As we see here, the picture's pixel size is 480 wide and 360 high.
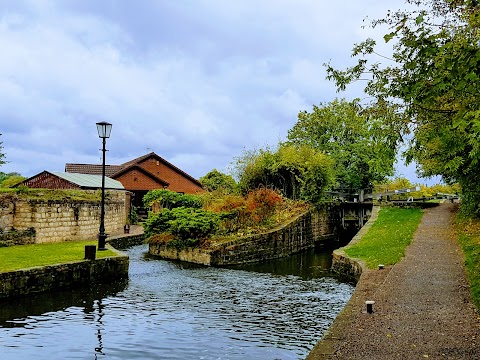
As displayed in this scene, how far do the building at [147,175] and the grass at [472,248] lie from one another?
1160 inches

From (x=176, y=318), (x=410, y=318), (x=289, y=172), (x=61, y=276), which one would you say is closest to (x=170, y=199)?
(x=289, y=172)

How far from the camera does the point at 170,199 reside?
34719mm

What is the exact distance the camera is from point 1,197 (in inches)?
746

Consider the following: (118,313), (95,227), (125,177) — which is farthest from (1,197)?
(125,177)

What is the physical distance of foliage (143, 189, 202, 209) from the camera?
33375 mm

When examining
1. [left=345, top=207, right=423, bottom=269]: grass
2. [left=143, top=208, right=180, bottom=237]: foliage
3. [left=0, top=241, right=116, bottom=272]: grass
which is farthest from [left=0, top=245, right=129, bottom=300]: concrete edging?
[left=345, top=207, right=423, bottom=269]: grass

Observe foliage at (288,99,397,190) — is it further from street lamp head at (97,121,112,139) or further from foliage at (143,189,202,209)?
street lamp head at (97,121,112,139)

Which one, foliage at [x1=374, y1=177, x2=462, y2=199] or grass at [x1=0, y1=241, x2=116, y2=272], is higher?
foliage at [x1=374, y1=177, x2=462, y2=199]

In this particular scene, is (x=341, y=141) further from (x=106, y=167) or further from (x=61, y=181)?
(x=106, y=167)

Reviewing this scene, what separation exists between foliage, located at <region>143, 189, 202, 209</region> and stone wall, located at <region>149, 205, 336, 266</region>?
26.7ft

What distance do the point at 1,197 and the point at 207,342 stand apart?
13.6 metres

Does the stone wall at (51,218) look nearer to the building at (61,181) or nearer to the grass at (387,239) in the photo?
the building at (61,181)

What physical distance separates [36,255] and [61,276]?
2683 mm

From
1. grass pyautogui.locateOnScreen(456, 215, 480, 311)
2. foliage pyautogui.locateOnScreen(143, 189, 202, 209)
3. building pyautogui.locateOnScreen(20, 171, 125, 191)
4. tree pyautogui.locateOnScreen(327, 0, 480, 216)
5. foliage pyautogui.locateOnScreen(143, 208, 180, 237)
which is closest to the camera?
tree pyautogui.locateOnScreen(327, 0, 480, 216)
